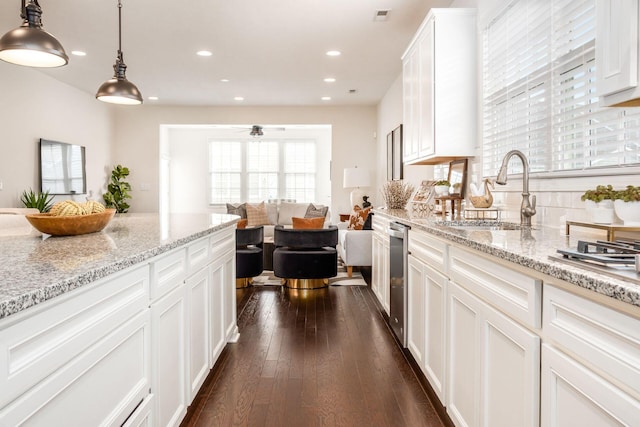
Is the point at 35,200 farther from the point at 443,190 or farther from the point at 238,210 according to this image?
the point at 443,190

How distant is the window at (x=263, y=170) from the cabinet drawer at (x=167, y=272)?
26.7ft

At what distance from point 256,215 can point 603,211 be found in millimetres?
6753

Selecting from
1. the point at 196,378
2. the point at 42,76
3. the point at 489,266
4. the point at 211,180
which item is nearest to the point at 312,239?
the point at 196,378

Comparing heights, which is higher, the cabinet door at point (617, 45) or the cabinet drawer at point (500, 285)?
the cabinet door at point (617, 45)

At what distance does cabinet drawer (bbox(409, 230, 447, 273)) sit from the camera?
2.04 m

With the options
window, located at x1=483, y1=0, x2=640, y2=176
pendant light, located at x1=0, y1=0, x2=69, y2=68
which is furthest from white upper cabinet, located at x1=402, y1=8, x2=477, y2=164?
pendant light, located at x1=0, y1=0, x2=69, y2=68

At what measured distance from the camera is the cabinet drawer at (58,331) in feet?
2.50

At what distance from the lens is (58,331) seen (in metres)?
0.92

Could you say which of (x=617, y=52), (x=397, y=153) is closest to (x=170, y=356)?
(x=617, y=52)

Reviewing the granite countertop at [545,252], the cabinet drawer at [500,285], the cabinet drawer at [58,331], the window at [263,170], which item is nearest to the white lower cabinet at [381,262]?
the granite countertop at [545,252]

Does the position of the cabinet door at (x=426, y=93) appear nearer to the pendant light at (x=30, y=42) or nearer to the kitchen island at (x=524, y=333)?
the kitchen island at (x=524, y=333)

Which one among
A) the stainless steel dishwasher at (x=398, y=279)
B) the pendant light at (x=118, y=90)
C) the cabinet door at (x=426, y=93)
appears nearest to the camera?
the stainless steel dishwasher at (x=398, y=279)

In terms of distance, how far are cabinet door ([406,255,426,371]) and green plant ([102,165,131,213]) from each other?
6326mm

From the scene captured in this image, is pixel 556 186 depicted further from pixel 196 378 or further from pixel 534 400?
pixel 196 378
